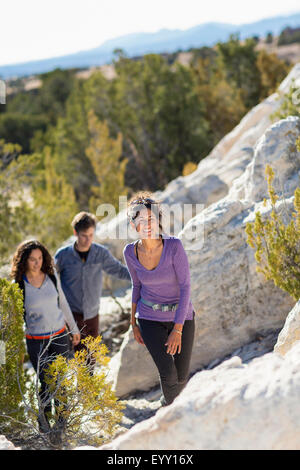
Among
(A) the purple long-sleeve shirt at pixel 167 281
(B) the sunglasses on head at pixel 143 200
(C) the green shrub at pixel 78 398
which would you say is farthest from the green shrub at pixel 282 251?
(C) the green shrub at pixel 78 398

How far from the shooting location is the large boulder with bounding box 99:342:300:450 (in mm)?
1981

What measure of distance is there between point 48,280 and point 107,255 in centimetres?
75

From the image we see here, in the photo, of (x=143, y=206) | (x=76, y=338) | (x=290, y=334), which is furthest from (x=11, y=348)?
(x=290, y=334)

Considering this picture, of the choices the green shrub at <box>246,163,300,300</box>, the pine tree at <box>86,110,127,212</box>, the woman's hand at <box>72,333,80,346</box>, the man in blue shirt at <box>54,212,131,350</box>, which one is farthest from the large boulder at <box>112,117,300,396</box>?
the pine tree at <box>86,110,127,212</box>

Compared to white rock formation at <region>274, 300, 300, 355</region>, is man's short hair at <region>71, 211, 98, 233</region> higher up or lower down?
higher up

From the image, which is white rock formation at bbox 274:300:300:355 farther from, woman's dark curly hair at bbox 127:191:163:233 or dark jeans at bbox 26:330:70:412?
dark jeans at bbox 26:330:70:412

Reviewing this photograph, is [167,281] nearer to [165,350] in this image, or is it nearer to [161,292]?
[161,292]

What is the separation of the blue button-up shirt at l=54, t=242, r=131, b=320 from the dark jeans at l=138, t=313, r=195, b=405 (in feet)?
3.53

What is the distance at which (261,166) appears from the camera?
5.18 meters
